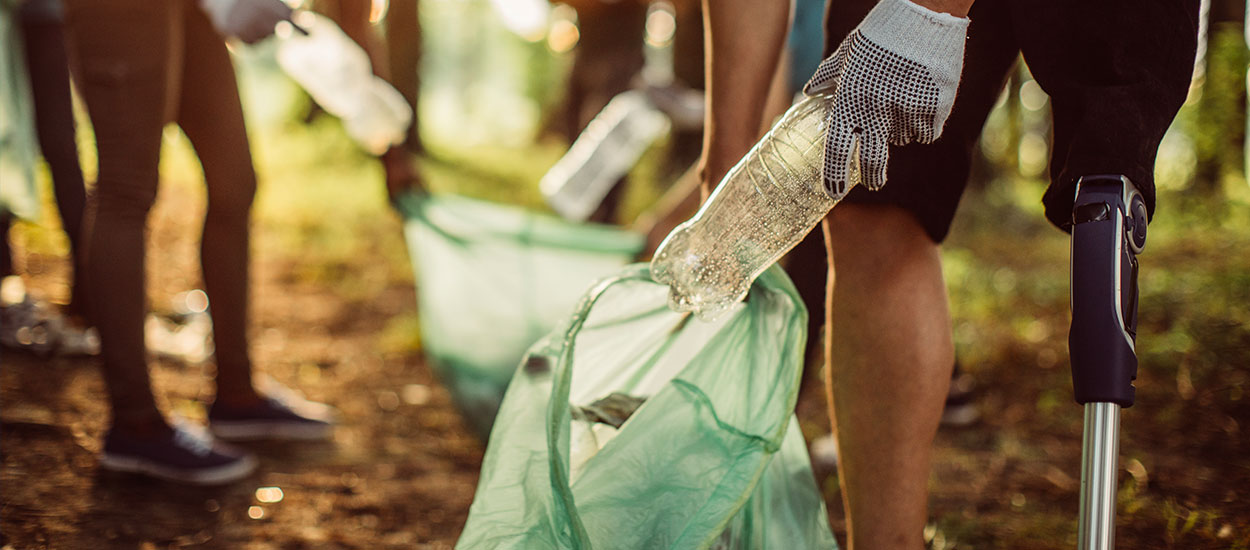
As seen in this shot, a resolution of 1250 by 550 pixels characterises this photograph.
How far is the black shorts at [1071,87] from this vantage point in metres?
1.01

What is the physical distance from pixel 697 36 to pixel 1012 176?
4.53 meters

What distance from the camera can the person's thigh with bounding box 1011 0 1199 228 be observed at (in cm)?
100

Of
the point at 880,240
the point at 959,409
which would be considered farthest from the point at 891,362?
the point at 959,409

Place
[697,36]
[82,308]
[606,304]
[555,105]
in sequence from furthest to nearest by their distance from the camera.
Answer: [555,105] → [697,36] → [82,308] → [606,304]

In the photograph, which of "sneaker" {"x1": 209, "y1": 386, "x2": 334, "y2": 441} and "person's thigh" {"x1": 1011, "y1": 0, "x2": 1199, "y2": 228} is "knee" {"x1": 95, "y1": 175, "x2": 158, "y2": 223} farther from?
"person's thigh" {"x1": 1011, "y1": 0, "x2": 1199, "y2": 228}

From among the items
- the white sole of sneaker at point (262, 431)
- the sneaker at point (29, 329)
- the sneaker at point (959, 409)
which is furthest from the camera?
the sneaker at point (29, 329)

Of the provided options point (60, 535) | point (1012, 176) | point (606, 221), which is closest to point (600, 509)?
point (60, 535)

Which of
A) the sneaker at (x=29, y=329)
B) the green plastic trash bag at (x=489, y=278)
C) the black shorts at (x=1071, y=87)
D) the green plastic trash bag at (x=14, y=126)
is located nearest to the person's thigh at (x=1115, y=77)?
the black shorts at (x=1071, y=87)

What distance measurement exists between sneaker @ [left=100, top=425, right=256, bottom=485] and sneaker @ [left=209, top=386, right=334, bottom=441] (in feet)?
0.95

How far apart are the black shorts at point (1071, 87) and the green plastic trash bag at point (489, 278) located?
2.34 ft

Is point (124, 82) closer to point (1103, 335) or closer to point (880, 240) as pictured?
point (880, 240)

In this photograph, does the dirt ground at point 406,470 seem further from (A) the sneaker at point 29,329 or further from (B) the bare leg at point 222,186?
(B) the bare leg at point 222,186

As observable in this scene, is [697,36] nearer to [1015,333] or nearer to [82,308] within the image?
[1015,333]

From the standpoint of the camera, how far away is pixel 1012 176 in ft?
26.7
